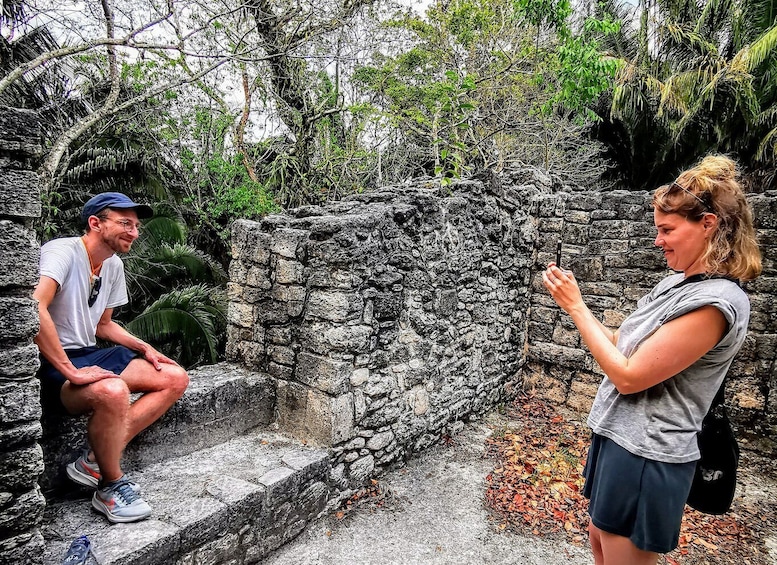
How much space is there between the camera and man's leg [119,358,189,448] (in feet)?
7.97

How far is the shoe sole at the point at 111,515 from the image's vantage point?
7.06ft

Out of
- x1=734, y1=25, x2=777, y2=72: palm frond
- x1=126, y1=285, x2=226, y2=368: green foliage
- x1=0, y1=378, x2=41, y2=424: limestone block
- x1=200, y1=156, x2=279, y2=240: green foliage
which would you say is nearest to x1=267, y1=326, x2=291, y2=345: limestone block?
x1=0, y1=378, x2=41, y2=424: limestone block

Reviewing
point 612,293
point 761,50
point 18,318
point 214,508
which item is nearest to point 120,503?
point 214,508

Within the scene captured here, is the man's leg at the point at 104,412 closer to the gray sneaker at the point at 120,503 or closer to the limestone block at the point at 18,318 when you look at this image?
the gray sneaker at the point at 120,503

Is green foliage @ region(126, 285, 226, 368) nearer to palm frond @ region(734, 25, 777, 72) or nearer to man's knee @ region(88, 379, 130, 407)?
man's knee @ region(88, 379, 130, 407)

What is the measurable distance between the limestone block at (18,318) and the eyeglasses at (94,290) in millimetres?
763

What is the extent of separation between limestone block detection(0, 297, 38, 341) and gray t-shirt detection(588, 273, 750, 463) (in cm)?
200

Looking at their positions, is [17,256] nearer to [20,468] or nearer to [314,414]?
[20,468]

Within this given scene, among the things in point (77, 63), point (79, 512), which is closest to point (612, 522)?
point (79, 512)

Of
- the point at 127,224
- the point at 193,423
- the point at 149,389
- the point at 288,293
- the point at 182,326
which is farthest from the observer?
the point at 182,326

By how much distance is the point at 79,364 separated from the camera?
91.1 inches

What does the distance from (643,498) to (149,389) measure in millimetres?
2284

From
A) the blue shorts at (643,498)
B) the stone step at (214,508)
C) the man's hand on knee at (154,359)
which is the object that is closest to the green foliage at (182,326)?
the stone step at (214,508)

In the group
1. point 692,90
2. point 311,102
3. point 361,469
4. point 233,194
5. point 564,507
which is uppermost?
point 692,90
